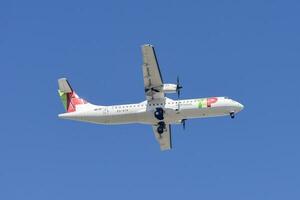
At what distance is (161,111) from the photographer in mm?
62625

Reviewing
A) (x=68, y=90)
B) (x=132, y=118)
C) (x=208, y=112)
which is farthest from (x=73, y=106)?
(x=208, y=112)

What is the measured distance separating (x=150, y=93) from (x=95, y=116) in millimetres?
4958

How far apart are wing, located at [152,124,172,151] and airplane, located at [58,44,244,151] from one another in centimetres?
288

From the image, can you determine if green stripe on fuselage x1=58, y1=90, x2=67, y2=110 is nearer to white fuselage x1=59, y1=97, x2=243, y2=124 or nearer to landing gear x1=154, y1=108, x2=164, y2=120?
white fuselage x1=59, y1=97, x2=243, y2=124

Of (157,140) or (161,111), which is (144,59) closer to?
(161,111)

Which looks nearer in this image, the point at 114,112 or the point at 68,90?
the point at 114,112

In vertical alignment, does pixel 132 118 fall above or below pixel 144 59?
below

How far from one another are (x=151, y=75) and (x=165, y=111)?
10.6 feet

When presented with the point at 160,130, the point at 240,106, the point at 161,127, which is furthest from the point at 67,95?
the point at 240,106

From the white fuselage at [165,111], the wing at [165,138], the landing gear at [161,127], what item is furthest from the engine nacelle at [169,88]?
the wing at [165,138]

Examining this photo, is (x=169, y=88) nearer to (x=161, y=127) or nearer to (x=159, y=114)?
(x=159, y=114)

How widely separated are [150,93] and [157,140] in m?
6.68

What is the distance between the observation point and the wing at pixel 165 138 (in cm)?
6769

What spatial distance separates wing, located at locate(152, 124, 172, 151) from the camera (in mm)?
67688
